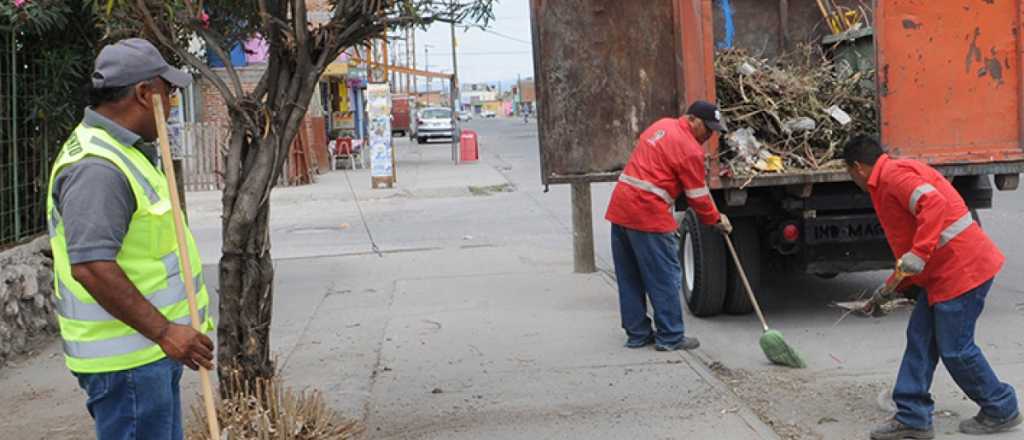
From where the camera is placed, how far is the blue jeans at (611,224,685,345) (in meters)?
→ 6.93

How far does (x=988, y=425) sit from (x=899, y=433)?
42cm

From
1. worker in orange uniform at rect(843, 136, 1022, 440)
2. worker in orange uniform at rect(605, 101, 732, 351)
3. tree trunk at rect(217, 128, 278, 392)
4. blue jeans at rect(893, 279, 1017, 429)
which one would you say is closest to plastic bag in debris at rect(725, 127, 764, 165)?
worker in orange uniform at rect(605, 101, 732, 351)

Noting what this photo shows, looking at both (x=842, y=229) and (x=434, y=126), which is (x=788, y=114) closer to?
(x=842, y=229)

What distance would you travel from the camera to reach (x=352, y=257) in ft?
39.8

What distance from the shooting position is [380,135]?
21297mm

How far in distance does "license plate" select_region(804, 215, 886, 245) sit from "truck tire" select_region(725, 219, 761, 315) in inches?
18.0

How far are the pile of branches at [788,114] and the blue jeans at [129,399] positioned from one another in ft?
15.3

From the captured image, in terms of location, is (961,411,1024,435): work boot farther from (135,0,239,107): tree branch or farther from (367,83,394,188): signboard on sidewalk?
(367,83,394,188): signboard on sidewalk

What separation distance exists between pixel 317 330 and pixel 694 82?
133 inches

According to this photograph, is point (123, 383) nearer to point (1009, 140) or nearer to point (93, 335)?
point (93, 335)

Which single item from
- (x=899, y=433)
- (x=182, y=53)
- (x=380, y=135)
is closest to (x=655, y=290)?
(x=899, y=433)

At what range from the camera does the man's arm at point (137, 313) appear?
3.00 m

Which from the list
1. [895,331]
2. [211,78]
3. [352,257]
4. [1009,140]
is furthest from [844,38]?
[352,257]

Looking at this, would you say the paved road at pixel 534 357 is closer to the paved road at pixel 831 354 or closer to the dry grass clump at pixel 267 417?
the paved road at pixel 831 354
